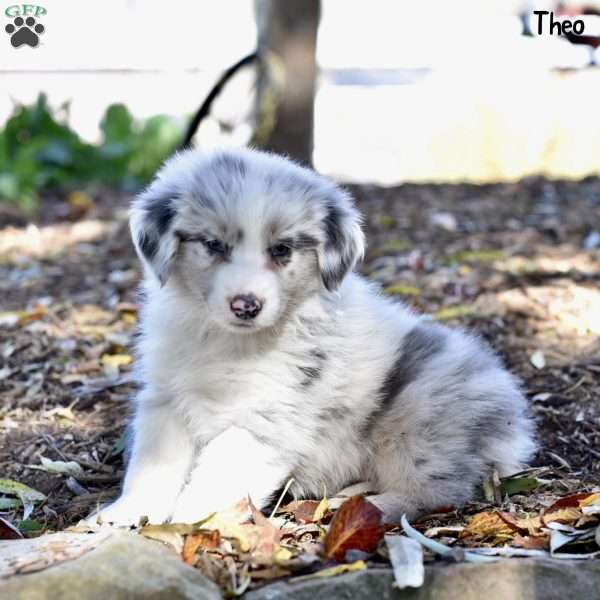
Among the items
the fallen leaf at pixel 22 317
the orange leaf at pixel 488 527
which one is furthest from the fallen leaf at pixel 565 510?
the fallen leaf at pixel 22 317

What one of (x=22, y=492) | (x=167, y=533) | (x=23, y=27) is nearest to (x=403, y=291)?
(x=22, y=492)

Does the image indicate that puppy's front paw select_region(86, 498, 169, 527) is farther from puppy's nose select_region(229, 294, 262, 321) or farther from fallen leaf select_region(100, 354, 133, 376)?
fallen leaf select_region(100, 354, 133, 376)

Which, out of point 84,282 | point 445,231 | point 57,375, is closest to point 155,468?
point 57,375

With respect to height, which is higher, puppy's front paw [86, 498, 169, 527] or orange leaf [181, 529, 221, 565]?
orange leaf [181, 529, 221, 565]

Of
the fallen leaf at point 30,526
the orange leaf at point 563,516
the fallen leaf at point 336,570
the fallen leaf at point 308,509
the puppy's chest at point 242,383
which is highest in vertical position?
the puppy's chest at point 242,383

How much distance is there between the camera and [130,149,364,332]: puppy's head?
3305 millimetres

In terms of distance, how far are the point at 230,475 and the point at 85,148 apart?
7.43 meters

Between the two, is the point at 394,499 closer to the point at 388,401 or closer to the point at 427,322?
the point at 388,401

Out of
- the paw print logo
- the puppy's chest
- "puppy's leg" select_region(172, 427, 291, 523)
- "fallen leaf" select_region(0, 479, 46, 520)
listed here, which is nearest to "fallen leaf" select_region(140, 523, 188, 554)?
"puppy's leg" select_region(172, 427, 291, 523)

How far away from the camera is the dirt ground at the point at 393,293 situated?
162 inches

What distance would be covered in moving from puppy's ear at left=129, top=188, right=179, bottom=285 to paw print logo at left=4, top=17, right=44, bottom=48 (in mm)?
4044

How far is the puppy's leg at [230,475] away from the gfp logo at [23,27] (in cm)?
462

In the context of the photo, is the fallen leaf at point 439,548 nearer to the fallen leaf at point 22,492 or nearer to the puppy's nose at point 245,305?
the puppy's nose at point 245,305

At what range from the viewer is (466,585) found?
2.77 meters
